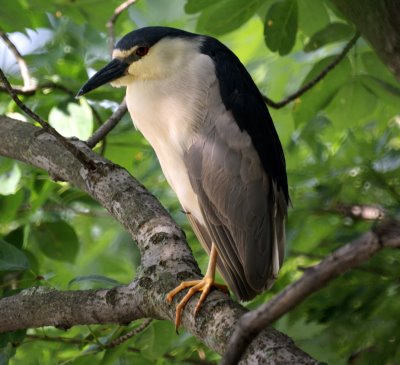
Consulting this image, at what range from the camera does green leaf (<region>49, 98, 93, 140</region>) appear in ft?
10.3

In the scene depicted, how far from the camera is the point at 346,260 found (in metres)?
1.26

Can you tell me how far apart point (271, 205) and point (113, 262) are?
2134mm

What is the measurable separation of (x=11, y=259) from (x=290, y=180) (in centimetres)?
125

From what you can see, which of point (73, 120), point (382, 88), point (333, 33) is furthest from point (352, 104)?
point (73, 120)

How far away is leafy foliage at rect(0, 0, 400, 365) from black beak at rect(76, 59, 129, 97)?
0.24m

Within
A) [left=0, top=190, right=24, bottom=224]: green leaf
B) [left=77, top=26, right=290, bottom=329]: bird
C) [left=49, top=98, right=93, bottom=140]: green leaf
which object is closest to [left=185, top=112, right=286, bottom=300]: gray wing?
[left=77, top=26, right=290, bottom=329]: bird

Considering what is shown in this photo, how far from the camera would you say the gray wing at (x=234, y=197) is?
8.84 feet

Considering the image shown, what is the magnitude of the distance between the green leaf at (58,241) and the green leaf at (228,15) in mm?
1065

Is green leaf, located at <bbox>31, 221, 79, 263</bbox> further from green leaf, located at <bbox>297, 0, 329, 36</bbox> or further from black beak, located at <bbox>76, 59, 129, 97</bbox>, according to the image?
green leaf, located at <bbox>297, 0, 329, 36</bbox>

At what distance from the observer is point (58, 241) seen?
342 cm

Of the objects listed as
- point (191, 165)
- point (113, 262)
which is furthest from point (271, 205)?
point (113, 262)

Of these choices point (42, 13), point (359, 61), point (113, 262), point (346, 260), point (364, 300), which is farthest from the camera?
point (113, 262)

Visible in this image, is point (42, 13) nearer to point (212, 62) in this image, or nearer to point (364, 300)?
point (212, 62)

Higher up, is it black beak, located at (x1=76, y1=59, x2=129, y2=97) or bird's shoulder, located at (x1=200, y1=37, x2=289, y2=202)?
black beak, located at (x1=76, y1=59, x2=129, y2=97)
